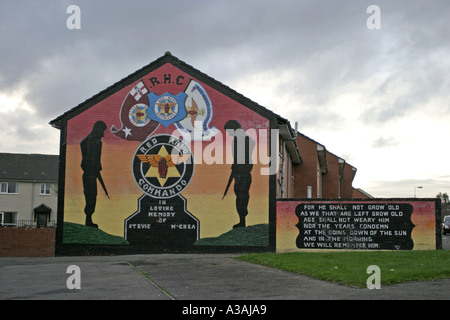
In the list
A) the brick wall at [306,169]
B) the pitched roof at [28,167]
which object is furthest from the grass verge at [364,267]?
the pitched roof at [28,167]

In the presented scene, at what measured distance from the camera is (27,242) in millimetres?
22094

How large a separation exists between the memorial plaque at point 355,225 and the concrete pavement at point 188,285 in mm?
5499

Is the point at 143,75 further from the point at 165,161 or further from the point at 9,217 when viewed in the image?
the point at 9,217

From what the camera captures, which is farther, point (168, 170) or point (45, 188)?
point (45, 188)

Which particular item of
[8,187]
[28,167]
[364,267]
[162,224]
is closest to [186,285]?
[364,267]

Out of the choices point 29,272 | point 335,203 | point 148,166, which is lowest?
point 29,272

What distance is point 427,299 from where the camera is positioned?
911 centimetres

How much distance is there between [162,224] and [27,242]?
5683 millimetres

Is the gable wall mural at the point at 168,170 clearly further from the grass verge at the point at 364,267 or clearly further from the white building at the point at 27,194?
the white building at the point at 27,194

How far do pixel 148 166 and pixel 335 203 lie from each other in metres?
7.91

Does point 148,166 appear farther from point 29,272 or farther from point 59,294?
point 59,294

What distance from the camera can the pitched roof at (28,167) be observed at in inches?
2172
